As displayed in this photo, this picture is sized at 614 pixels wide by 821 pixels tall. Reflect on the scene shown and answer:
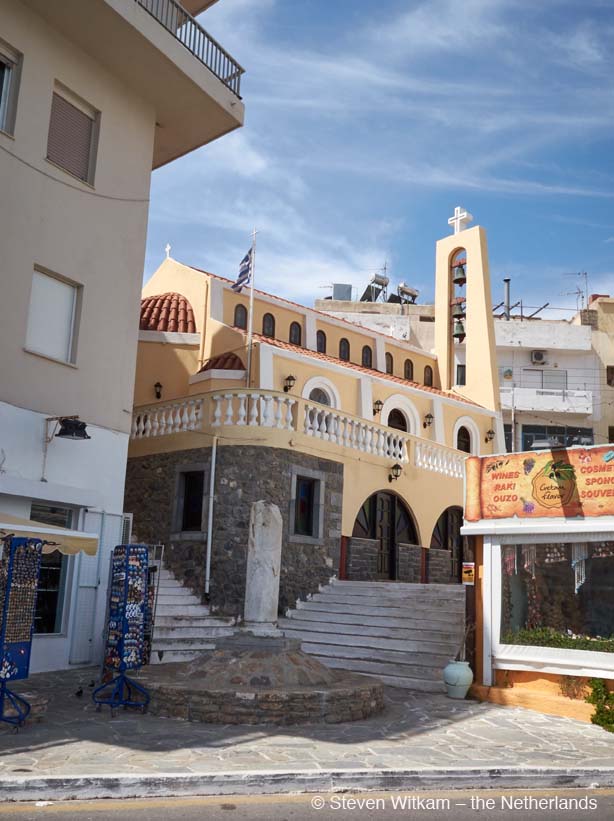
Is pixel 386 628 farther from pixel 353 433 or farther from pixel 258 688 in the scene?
pixel 353 433

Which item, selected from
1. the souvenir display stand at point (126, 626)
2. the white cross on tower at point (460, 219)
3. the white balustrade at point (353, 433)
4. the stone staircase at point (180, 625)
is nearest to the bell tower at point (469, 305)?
the white cross on tower at point (460, 219)

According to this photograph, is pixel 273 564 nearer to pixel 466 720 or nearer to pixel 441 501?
pixel 466 720

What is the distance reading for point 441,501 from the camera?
71.6 feet

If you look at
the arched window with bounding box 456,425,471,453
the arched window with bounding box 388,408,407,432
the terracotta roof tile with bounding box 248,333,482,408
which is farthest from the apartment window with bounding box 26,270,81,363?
the arched window with bounding box 456,425,471,453

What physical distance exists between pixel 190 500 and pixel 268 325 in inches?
317

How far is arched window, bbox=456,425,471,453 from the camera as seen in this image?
25.9 m

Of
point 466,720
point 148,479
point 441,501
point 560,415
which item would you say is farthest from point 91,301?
point 560,415

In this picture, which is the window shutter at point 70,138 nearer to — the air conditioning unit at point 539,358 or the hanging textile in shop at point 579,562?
the hanging textile in shop at point 579,562

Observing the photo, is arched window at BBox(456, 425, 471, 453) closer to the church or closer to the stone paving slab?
the church

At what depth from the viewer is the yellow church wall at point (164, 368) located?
21.4 meters

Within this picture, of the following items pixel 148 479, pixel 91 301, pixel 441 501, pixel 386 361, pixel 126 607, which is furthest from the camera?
pixel 386 361

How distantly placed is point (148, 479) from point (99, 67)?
28.4 feet

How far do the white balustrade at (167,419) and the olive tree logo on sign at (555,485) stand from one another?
7929 millimetres

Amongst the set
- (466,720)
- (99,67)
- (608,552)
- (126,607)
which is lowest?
(466,720)
